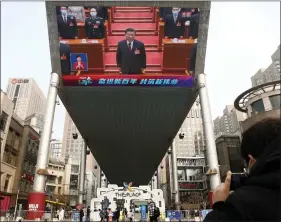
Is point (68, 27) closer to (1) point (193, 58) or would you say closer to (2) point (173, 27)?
(2) point (173, 27)

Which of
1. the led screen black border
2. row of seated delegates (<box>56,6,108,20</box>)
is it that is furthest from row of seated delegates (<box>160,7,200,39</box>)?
row of seated delegates (<box>56,6,108,20</box>)

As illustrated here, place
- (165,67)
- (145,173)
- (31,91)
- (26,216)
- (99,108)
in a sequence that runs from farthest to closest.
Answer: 1. (31,91)
2. (145,173)
3. (99,108)
4. (165,67)
5. (26,216)

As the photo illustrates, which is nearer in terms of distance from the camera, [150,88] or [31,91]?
[150,88]

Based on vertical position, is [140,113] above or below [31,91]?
below

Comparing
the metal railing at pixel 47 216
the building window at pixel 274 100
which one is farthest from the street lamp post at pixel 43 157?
the building window at pixel 274 100

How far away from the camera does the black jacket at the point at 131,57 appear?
818 inches

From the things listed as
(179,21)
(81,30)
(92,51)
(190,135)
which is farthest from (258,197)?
(190,135)

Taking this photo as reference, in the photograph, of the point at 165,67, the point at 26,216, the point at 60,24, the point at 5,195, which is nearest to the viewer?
the point at 26,216

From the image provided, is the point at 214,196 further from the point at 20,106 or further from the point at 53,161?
the point at 20,106

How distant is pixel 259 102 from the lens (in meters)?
28.1

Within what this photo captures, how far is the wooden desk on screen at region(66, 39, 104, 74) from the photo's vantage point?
20.5m

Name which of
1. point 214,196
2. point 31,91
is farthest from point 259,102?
point 31,91

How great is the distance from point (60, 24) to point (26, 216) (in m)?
14.1

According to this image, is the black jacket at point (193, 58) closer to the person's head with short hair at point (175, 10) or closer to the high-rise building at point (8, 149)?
the person's head with short hair at point (175, 10)
